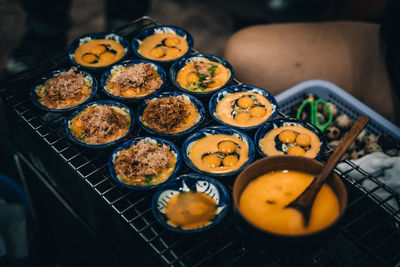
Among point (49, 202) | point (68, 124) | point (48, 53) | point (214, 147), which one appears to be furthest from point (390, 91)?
point (48, 53)

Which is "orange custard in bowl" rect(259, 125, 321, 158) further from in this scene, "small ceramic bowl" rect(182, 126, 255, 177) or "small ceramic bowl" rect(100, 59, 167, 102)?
"small ceramic bowl" rect(100, 59, 167, 102)

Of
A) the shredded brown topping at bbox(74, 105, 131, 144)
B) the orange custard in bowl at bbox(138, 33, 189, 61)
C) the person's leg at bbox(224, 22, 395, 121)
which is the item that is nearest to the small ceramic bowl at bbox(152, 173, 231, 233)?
the shredded brown topping at bbox(74, 105, 131, 144)

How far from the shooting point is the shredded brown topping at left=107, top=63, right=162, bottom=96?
2.51 m

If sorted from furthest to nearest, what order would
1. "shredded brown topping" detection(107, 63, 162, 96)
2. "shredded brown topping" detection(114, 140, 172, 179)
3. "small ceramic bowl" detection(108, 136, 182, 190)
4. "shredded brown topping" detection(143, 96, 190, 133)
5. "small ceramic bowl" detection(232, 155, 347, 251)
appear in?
"shredded brown topping" detection(107, 63, 162, 96)
"shredded brown topping" detection(143, 96, 190, 133)
"shredded brown topping" detection(114, 140, 172, 179)
"small ceramic bowl" detection(108, 136, 182, 190)
"small ceramic bowl" detection(232, 155, 347, 251)

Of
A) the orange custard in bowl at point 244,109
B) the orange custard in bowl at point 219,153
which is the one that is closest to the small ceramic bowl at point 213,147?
the orange custard in bowl at point 219,153

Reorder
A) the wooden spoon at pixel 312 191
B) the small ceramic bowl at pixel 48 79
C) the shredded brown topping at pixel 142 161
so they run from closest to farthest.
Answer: the wooden spoon at pixel 312 191 < the shredded brown topping at pixel 142 161 < the small ceramic bowl at pixel 48 79

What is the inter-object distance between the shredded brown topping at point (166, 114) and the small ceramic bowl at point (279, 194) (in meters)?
0.70

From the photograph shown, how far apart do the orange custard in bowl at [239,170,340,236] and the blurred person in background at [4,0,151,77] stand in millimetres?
3613

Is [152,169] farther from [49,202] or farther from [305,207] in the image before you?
[49,202]

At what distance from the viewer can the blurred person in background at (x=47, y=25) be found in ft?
15.1

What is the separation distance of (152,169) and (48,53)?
3.47 metres

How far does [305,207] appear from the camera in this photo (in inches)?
62.8

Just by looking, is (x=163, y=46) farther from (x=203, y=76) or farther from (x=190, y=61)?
(x=203, y=76)

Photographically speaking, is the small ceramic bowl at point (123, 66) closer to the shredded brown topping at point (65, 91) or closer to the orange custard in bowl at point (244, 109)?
the shredded brown topping at point (65, 91)
